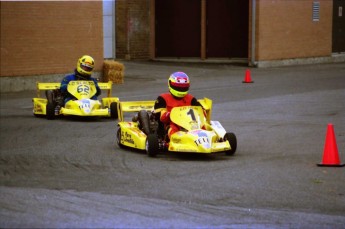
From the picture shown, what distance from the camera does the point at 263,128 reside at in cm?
1589

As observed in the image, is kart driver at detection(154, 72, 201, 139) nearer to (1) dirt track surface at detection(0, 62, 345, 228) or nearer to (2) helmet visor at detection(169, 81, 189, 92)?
(2) helmet visor at detection(169, 81, 189, 92)

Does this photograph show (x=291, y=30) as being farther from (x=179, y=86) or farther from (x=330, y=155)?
(x=330, y=155)

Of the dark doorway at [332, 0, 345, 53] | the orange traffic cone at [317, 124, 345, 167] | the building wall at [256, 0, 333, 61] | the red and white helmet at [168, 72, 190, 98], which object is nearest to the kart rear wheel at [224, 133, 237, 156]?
the red and white helmet at [168, 72, 190, 98]

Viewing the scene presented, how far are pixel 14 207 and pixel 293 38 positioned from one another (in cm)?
2803

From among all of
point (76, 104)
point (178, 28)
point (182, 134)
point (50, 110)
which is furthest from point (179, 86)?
point (178, 28)

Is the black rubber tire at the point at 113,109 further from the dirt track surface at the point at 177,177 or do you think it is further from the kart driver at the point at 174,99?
the kart driver at the point at 174,99

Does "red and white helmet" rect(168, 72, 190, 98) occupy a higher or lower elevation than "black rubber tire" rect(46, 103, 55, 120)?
higher

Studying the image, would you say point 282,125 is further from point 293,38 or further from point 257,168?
point 293,38

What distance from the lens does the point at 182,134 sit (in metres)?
12.5

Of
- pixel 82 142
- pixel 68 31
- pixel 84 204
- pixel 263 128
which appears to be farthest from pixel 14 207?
pixel 68 31

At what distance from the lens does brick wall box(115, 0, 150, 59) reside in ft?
118

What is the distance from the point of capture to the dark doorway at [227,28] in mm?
35000

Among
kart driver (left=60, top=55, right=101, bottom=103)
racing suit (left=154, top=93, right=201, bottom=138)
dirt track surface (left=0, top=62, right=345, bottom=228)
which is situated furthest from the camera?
kart driver (left=60, top=55, right=101, bottom=103)

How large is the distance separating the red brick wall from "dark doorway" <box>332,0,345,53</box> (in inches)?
580
